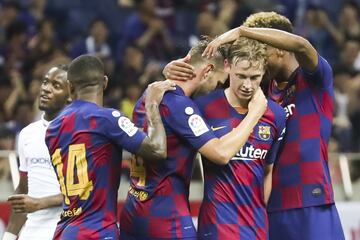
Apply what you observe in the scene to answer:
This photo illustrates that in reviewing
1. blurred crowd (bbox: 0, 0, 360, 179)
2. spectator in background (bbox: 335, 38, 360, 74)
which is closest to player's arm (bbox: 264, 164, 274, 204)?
blurred crowd (bbox: 0, 0, 360, 179)

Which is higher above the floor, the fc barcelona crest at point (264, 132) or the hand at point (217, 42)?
the hand at point (217, 42)

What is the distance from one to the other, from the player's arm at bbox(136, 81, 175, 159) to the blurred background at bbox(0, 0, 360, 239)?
5.68 m

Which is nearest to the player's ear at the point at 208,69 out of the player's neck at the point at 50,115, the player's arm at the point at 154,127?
the player's arm at the point at 154,127

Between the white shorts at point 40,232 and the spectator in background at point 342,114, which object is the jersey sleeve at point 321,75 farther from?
the spectator in background at point 342,114

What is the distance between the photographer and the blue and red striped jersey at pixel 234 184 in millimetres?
6594

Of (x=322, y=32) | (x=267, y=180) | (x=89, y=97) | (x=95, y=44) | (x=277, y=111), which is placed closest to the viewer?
(x=89, y=97)

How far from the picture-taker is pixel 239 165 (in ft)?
21.8

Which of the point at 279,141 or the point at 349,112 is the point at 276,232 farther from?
the point at 349,112

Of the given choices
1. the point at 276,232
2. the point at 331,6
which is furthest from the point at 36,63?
the point at 276,232

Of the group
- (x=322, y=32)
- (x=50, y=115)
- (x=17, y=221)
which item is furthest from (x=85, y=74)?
(x=322, y=32)

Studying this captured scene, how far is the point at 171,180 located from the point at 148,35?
8.64m

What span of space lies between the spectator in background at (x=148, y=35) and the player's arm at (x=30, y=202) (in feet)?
23.2

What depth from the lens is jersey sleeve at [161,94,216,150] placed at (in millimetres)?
6512

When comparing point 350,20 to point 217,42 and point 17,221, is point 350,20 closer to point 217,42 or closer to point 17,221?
point 17,221
